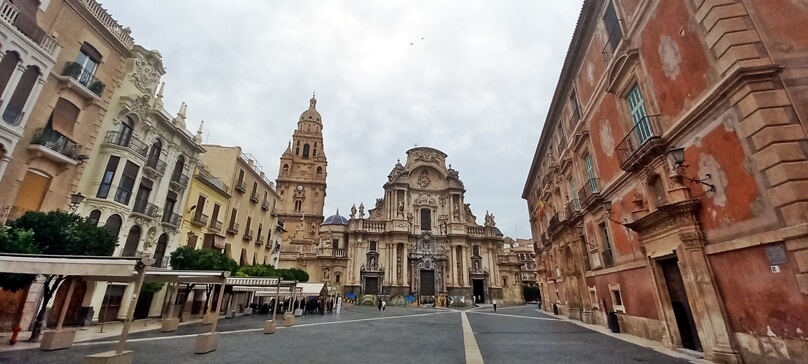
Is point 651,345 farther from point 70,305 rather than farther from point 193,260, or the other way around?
point 70,305

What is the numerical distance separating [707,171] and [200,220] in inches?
1035

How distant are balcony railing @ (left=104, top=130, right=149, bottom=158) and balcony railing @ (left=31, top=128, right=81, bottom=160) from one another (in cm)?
167

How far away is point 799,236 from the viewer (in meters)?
5.75

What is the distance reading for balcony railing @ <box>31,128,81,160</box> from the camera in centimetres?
1277

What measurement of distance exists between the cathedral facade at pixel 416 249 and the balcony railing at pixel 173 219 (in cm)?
2378

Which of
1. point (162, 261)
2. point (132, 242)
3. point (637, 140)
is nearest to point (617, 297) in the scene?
point (637, 140)

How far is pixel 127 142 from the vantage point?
17.3 metres

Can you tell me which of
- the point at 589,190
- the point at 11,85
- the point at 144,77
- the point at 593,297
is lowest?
the point at 593,297

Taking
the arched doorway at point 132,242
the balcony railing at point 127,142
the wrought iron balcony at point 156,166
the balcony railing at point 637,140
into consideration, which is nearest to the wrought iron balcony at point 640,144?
the balcony railing at point 637,140

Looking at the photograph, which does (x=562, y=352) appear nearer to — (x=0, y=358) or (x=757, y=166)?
(x=757, y=166)

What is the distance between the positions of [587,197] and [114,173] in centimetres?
2390

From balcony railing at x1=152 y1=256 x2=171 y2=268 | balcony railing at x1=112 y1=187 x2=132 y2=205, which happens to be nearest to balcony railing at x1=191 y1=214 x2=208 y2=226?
balcony railing at x1=152 y1=256 x2=171 y2=268

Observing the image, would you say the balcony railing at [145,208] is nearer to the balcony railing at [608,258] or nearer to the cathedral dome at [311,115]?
the balcony railing at [608,258]

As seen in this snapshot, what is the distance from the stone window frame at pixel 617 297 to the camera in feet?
41.8
